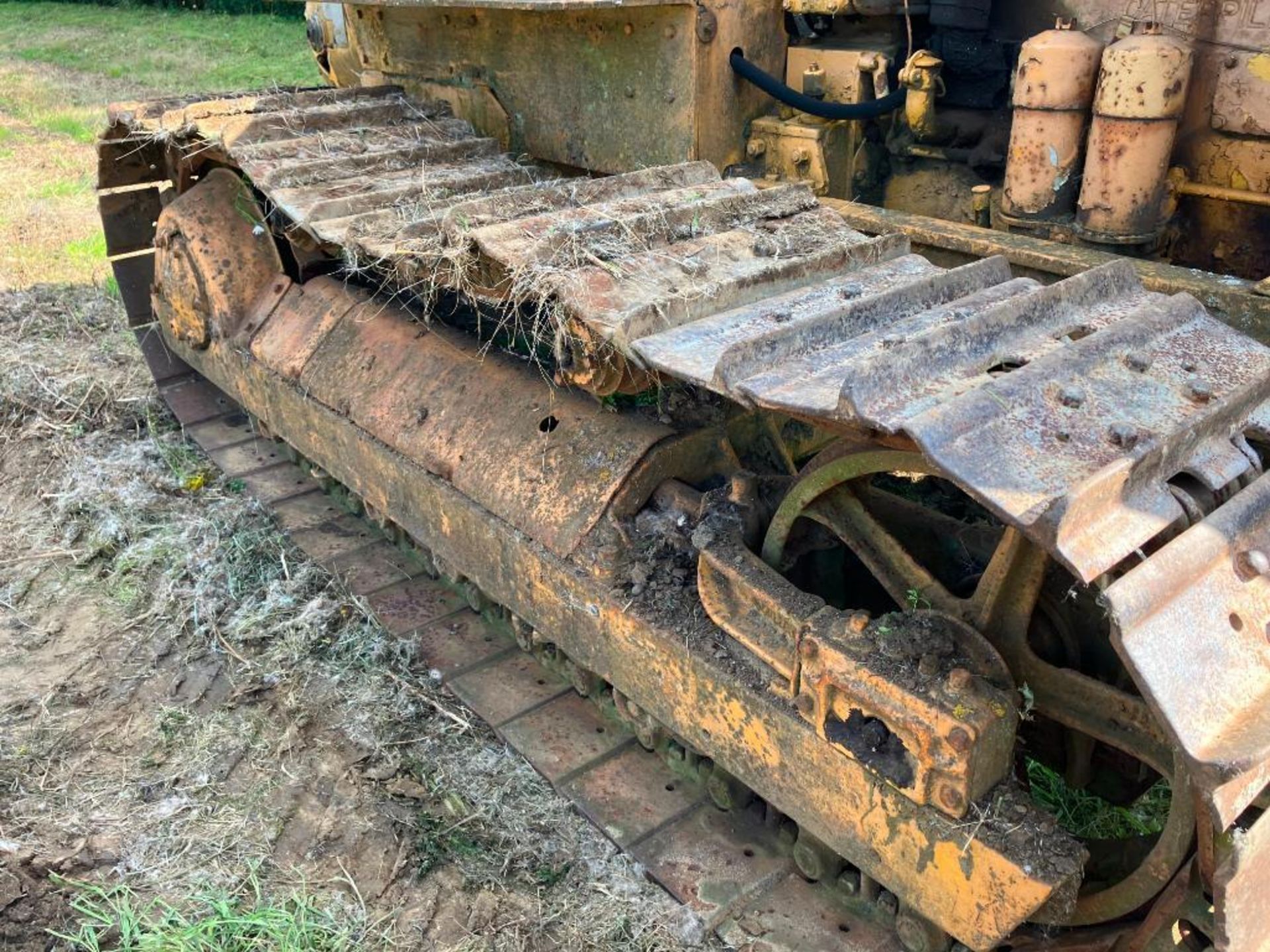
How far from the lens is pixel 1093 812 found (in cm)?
296

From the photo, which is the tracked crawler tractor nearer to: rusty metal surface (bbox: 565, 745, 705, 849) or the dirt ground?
rusty metal surface (bbox: 565, 745, 705, 849)

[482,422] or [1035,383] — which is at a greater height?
[1035,383]

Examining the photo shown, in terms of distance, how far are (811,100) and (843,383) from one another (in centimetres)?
199

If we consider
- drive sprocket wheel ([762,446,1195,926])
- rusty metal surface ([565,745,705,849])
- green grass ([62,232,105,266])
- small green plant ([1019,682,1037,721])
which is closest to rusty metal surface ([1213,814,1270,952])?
drive sprocket wheel ([762,446,1195,926])

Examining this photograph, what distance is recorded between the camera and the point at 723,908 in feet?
9.29

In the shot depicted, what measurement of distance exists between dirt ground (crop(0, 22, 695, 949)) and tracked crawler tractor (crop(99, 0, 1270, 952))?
1.30 ft

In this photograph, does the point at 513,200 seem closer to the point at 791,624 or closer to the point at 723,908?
the point at 791,624

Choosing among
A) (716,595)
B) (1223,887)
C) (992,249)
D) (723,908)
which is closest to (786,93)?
(992,249)

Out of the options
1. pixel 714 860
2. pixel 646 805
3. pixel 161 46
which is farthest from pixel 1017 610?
pixel 161 46

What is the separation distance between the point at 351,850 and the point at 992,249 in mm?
2308

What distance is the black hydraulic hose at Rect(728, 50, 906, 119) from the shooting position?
3.68 metres

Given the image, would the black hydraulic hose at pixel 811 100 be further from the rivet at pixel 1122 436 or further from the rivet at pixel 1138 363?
the rivet at pixel 1122 436

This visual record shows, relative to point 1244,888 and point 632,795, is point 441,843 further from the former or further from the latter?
point 1244,888

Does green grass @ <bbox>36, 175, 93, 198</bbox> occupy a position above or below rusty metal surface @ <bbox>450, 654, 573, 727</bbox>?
below
